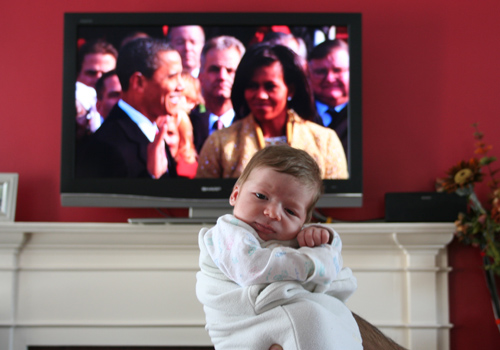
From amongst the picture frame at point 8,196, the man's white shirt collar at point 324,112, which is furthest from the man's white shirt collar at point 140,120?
the man's white shirt collar at point 324,112

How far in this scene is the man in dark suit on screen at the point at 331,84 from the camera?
8.46 ft

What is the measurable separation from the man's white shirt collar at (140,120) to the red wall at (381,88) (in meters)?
0.42

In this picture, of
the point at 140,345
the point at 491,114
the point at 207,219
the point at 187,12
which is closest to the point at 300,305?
the point at 207,219

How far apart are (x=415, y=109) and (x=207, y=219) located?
1139 mm

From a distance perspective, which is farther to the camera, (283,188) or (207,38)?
(207,38)

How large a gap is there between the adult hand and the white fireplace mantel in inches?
11.0

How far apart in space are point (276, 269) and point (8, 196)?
6.36 feet

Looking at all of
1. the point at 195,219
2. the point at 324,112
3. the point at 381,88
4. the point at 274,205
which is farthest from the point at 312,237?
the point at 381,88

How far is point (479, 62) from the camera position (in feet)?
9.39

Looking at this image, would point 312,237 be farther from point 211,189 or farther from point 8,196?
point 8,196

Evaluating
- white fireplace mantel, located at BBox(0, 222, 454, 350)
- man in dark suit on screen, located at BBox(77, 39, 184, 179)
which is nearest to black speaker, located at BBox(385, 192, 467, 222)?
white fireplace mantel, located at BBox(0, 222, 454, 350)

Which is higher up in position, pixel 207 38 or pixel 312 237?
pixel 207 38

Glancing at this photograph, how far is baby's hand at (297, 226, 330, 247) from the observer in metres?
1.17

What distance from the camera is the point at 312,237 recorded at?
1179 millimetres
